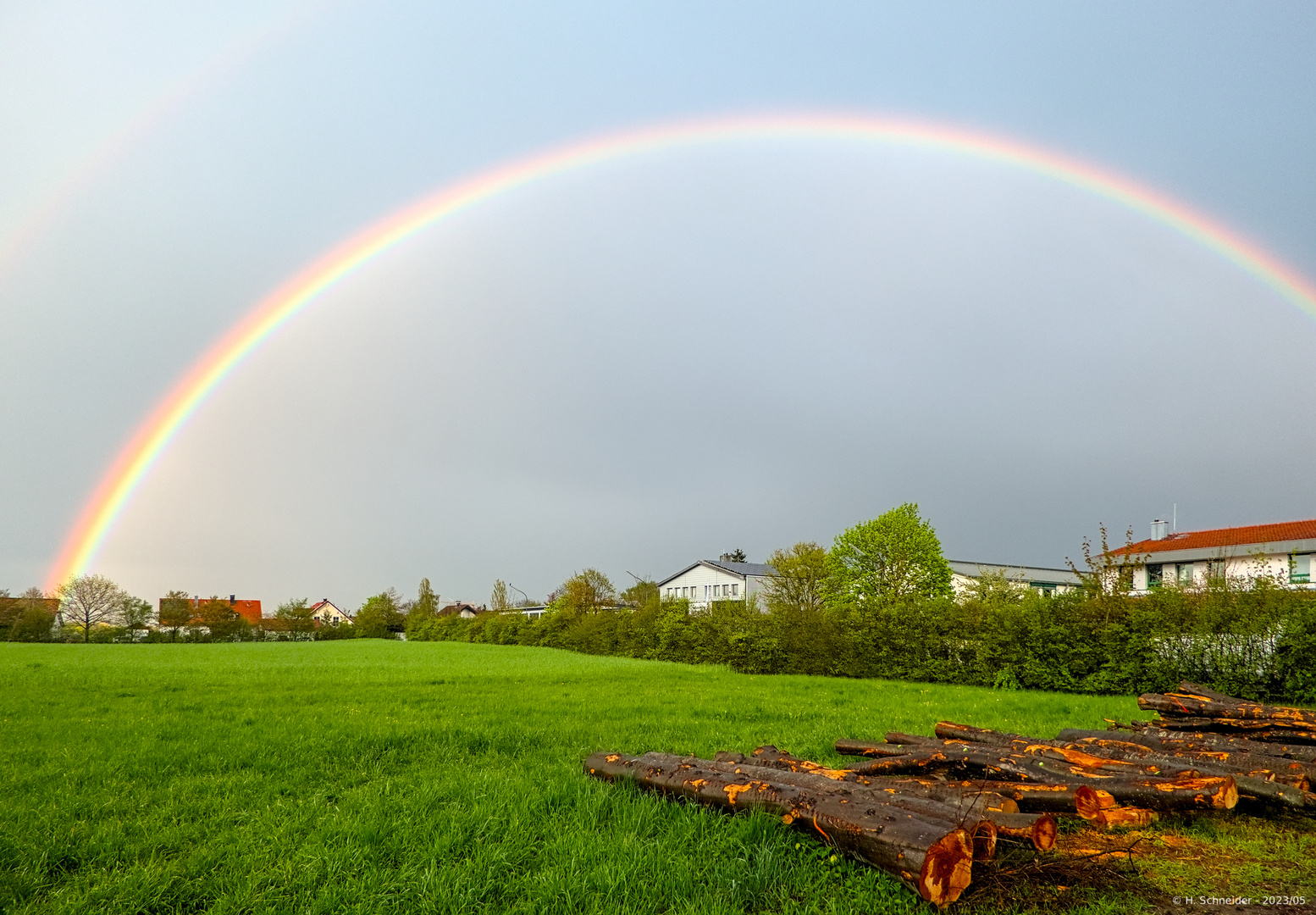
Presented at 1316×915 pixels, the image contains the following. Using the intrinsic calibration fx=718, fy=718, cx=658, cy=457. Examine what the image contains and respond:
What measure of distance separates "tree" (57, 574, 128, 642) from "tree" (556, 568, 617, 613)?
64.4 meters

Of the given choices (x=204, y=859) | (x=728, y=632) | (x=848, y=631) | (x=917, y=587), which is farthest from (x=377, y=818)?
(x=917, y=587)

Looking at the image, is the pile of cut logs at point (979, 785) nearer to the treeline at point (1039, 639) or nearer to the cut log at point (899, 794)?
the cut log at point (899, 794)

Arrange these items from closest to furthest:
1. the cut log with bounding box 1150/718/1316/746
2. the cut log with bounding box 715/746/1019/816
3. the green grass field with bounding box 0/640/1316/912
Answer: the green grass field with bounding box 0/640/1316/912 < the cut log with bounding box 715/746/1019/816 < the cut log with bounding box 1150/718/1316/746

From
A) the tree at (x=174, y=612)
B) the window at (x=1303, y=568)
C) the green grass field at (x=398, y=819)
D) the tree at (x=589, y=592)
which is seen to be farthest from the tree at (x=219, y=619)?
the window at (x=1303, y=568)

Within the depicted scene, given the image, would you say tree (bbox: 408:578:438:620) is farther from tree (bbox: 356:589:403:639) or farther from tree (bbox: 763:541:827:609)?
tree (bbox: 763:541:827:609)

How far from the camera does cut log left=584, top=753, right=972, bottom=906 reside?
4141 mm

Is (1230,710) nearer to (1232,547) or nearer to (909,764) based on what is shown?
(909,764)

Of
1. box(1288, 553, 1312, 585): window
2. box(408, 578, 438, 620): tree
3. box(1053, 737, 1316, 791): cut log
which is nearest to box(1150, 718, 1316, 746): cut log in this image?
box(1053, 737, 1316, 791): cut log

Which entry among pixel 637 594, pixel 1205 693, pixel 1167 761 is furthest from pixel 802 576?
pixel 1167 761

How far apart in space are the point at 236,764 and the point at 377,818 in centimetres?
337

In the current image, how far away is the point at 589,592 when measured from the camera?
67.4 meters

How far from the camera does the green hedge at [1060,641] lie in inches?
645

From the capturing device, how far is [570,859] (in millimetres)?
4930

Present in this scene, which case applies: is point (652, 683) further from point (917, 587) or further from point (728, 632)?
point (917, 587)
